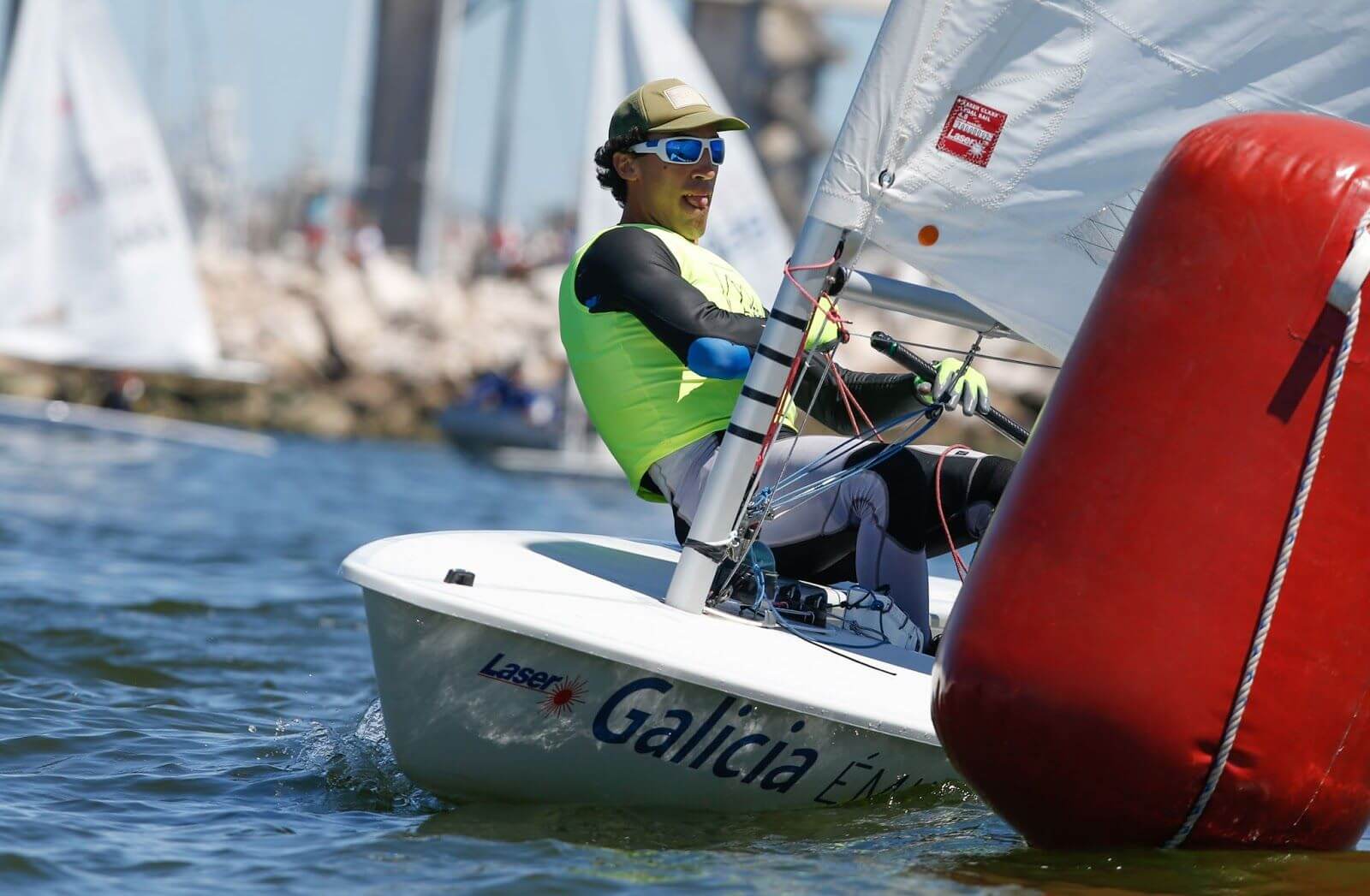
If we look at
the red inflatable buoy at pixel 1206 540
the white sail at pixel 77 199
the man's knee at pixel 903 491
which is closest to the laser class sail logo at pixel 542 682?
the red inflatable buoy at pixel 1206 540

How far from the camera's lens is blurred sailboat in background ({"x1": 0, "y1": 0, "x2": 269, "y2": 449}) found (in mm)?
15539

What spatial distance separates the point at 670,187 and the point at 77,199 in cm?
1323

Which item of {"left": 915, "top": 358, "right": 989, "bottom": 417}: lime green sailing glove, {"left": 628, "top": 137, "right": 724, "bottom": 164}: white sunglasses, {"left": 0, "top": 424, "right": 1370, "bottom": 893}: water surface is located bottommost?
{"left": 0, "top": 424, "right": 1370, "bottom": 893}: water surface

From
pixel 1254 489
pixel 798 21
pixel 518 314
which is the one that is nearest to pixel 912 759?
pixel 1254 489

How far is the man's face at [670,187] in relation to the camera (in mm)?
3660

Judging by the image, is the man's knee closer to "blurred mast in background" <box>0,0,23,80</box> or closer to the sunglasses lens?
the sunglasses lens

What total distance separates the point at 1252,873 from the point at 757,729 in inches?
33.7

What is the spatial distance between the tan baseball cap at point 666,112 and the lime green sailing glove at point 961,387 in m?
0.65

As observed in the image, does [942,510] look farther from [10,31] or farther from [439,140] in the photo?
[439,140]

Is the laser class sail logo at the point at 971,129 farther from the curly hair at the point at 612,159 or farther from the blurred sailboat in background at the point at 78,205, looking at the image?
the blurred sailboat in background at the point at 78,205

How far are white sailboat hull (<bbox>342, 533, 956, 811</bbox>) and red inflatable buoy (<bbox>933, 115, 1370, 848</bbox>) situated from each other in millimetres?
451

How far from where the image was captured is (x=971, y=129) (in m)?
3.37

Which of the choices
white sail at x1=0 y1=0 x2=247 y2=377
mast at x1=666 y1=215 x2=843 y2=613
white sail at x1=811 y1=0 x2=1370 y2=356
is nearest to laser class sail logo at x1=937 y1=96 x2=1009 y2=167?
white sail at x1=811 y1=0 x2=1370 y2=356

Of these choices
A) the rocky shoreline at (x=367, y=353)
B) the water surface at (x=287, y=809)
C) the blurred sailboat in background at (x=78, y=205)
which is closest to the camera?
the water surface at (x=287, y=809)
